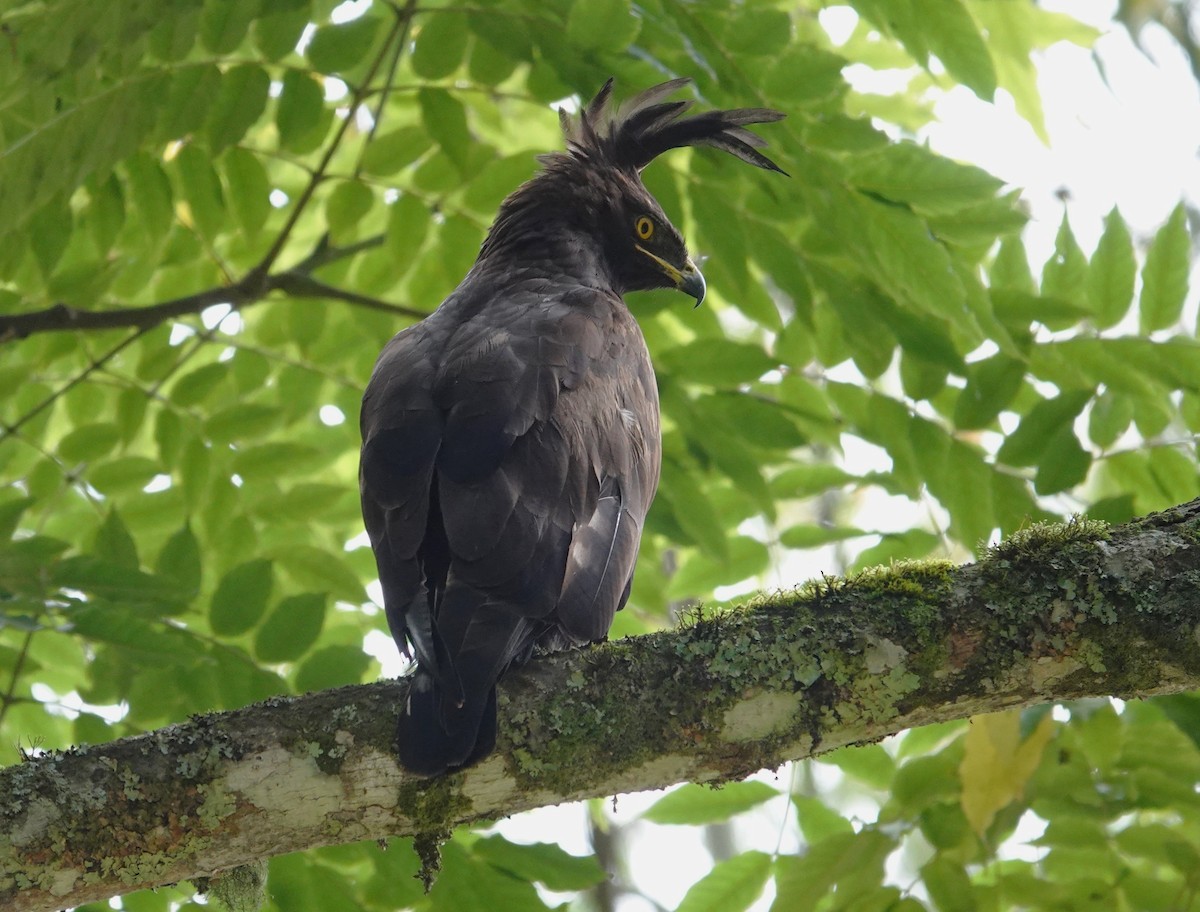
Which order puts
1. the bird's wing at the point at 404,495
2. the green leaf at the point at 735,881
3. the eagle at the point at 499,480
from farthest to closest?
the green leaf at the point at 735,881
the bird's wing at the point at 404,495
the eagle at the point at 499,480

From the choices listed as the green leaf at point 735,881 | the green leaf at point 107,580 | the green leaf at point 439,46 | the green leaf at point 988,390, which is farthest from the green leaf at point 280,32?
the green leaf at point 735,881

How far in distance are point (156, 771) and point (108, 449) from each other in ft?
9.36

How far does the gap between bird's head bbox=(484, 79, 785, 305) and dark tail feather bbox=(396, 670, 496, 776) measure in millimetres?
2884

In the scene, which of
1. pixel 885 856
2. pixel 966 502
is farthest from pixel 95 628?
pixel 966 502

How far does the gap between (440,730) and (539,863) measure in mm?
1606

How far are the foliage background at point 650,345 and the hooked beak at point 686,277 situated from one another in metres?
0.08

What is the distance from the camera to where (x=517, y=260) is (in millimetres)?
5570

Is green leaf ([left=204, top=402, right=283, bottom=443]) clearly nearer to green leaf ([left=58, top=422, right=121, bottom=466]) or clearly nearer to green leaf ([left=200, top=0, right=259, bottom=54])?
green leaf ([left=58, top=422, right=121, bottom=466])

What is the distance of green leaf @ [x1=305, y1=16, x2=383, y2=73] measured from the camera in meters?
5.23

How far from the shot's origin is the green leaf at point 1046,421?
4938mm

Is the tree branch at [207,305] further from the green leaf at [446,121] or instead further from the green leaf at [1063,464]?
the green leaf at [1063,464]

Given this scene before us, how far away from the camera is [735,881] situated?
4.73 meters

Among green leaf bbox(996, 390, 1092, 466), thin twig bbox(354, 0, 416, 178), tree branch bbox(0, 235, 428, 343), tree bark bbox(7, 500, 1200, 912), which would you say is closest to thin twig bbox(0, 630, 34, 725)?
tree branch bbox(0, 235, 428, 343)

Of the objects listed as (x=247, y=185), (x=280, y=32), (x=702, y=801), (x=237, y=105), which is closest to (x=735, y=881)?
(x=702, y=801)
